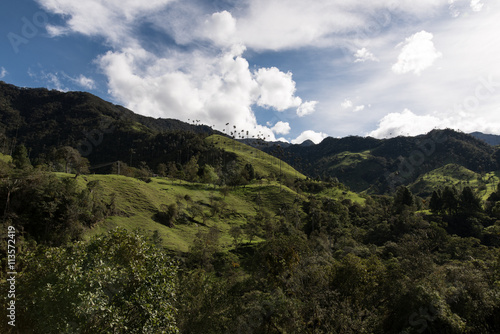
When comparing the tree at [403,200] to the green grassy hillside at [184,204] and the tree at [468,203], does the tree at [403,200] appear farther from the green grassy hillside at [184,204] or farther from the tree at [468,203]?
the green grassy hillside at [184,204]

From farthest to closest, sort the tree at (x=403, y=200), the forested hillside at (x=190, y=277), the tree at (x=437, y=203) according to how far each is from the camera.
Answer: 1. the tree at (x=403, y=200)
2. the tree at (x=437, y=203)
3. the forested hillside at (x=190, y=277)

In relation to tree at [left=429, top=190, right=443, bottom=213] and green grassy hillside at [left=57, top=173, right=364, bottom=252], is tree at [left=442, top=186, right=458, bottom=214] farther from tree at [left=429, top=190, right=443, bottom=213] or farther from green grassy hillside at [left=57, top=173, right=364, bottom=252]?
green grassy hillside at [left=57, top=173, right=364, bottom=252]

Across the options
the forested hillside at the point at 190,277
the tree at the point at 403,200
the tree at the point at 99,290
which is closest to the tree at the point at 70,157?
the forested hillside at the point at 190,277

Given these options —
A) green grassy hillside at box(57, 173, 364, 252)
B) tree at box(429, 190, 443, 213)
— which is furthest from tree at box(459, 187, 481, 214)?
green grassy hillside at box(57, 173, 364, 252)

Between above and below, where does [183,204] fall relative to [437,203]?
below

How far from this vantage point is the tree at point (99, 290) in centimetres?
1354

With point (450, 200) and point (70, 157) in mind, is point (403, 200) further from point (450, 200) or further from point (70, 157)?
point (70, 157)

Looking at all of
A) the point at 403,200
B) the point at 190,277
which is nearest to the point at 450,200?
the point at 403,200

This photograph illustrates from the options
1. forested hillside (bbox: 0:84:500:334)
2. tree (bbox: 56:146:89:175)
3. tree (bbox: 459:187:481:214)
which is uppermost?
tree (bbox: 56:146:89:175)

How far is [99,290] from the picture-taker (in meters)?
14.0

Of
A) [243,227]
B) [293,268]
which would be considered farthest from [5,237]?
[243,227]

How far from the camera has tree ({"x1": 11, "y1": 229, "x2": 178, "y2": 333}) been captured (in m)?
13.5

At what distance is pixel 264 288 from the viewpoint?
1319 inches

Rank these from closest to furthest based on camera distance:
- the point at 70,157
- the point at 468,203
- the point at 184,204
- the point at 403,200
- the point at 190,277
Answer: the point at 190,277 < the point at 184,204 < the point at 70,157 < the point at 468,203 < the point at 403,200
